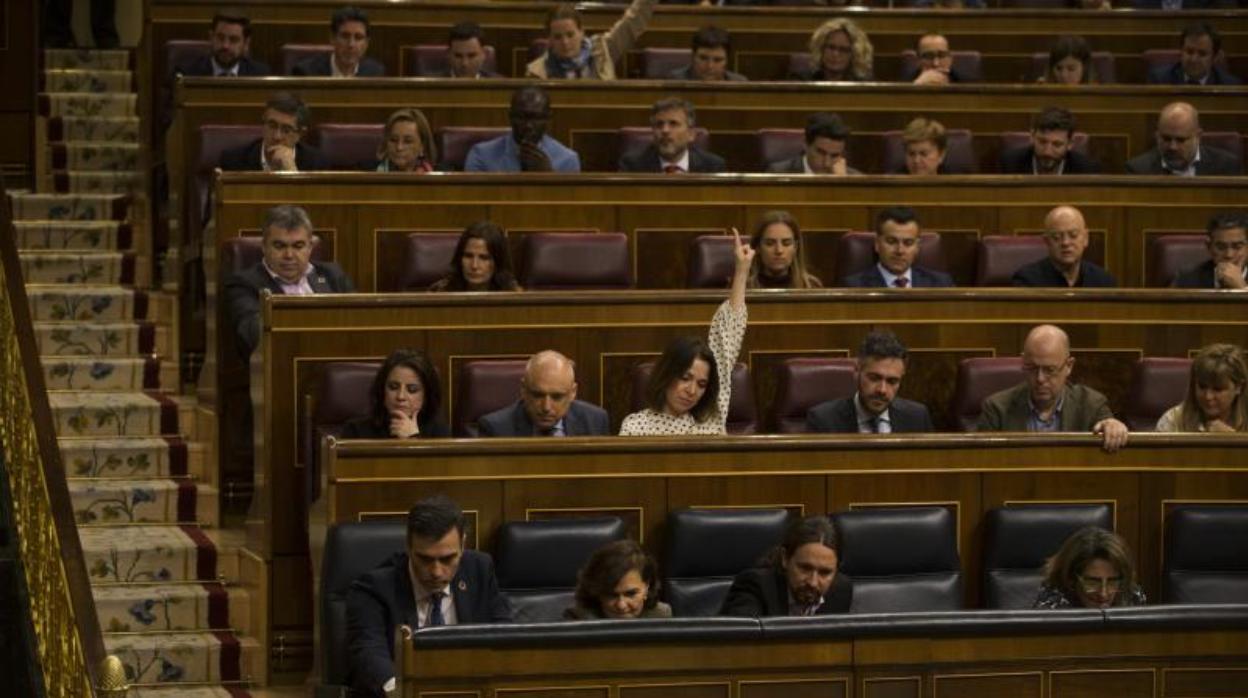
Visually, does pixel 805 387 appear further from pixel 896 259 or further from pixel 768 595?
pixel 768 595

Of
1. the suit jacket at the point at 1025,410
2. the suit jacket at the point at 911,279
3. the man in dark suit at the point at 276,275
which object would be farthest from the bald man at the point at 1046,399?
the man in dark suit at the point at 276,275

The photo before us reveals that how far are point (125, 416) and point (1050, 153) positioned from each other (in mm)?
2201

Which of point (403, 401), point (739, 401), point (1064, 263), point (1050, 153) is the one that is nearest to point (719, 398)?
point (739, 401)

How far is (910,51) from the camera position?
686 cm

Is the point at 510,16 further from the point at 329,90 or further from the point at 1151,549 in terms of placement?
the point at 1151,549

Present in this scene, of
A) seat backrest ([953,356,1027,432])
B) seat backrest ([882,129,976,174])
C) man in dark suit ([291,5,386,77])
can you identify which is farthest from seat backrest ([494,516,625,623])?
man in dark suit ([291,5,386,77])

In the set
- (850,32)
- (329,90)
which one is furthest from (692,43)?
(329,90)

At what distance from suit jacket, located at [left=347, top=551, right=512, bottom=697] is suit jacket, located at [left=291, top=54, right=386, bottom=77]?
266 cm

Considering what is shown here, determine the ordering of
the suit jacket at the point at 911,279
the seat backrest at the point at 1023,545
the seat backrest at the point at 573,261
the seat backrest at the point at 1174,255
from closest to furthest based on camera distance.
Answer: the seat backrest at the point at 1023,545
the seat backrest at the point at 573,261
the suit jacket at the point at 911,279
the seat backrest at the point at 1174,255

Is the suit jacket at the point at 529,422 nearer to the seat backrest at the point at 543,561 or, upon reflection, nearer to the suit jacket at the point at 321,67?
the seat backrest at the point at 543,561

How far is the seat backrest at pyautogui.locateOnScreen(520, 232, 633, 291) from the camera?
516 cm

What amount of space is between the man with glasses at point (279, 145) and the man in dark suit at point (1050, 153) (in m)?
1.66

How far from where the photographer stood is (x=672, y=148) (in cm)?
570

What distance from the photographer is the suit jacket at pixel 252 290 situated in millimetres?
4805
